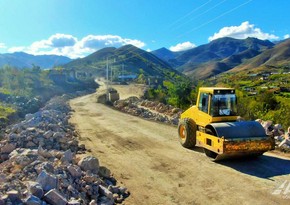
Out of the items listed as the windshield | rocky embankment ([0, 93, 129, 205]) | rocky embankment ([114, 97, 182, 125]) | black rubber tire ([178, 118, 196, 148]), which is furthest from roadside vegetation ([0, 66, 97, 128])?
the windshield

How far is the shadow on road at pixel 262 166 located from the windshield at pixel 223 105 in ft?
6.50

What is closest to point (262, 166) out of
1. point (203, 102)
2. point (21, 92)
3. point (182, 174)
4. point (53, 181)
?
point (182, 174)

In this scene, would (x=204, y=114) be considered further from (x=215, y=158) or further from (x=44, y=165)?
(x=44, y=165)

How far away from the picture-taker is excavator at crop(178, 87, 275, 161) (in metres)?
12.5

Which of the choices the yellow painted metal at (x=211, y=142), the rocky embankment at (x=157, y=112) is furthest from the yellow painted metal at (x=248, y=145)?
the rocky embankment at (x=157, y=112)

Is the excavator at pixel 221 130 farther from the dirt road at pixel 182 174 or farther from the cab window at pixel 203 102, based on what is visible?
the dirt road at pixel 182 174

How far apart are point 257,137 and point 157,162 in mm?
3983

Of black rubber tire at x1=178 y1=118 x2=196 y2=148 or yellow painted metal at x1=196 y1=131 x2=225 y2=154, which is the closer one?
yellow painted metal at x1=196 y1=131 x2=225 y2=154

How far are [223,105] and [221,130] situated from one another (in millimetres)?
1535

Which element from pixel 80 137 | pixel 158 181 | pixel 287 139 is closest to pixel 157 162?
pixel 158 181

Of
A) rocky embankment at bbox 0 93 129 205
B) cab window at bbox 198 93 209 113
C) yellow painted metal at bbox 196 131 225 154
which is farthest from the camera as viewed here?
cab window at bbox 198 93 209 113

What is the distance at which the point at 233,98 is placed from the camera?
14102mm

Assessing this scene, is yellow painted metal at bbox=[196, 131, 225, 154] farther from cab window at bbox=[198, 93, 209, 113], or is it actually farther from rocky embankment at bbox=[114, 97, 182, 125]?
rocky embankment at bbox=[114, 97, 182, 125]

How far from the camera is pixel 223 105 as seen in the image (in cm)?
1398
